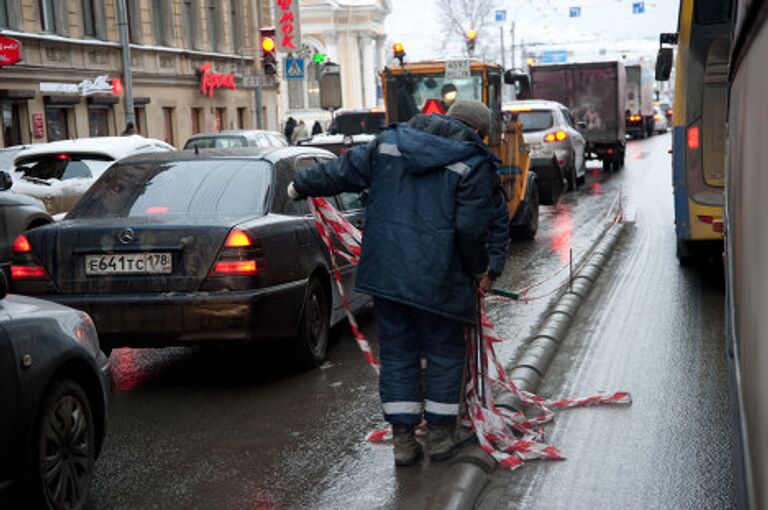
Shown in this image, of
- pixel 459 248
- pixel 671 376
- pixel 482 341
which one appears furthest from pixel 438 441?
pixel 671 376

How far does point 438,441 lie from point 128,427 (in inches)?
79.2

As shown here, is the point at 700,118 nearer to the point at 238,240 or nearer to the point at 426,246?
the point at 238,240

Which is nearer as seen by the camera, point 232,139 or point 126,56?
point 232,139

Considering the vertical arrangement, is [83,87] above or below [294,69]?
below

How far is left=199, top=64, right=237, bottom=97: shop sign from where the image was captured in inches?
1534

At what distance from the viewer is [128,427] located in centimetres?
657

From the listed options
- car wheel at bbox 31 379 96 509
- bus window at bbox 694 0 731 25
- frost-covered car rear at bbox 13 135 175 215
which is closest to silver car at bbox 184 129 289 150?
frost-covered car rear at bbox 13 135 175 215

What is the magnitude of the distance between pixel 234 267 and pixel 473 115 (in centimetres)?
210

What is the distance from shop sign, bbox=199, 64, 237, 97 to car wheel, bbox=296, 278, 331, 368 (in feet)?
105

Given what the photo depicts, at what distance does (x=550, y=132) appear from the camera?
21.6 meters

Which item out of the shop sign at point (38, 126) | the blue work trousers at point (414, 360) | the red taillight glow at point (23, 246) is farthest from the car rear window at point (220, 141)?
the blue work trousers at point (414, 360)

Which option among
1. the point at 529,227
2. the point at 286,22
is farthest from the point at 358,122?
the point at 529,227

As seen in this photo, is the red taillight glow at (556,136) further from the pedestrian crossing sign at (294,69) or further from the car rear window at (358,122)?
the pedestrian crossing sign at (294,69)

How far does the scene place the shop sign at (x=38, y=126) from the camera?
27984mm
